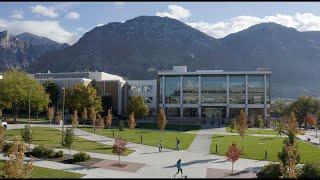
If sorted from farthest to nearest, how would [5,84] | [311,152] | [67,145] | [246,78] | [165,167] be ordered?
[246,78], [5,84], [311,152], [67,145], [165,167]

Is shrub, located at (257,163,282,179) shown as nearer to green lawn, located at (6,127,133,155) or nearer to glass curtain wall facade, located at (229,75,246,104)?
green lawn, located at (6,127,133,155)

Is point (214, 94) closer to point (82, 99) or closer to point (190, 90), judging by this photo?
point (190, 90)

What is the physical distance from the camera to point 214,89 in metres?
129

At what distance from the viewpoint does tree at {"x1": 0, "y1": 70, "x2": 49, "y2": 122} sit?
90500 mm

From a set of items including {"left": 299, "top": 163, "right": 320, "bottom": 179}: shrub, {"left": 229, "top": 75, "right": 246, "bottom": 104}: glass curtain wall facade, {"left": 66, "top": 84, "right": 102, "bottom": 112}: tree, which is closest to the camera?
{"left": 299, "top": 163, "right": 320, "bottom": 179}: shrub

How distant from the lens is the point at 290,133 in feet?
159

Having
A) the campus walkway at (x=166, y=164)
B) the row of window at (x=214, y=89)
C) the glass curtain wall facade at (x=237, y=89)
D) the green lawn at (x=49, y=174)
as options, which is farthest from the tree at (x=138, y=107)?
the green lawn at (x=49, y=174)

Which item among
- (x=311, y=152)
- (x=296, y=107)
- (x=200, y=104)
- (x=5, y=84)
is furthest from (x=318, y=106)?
(x=5, y=84)

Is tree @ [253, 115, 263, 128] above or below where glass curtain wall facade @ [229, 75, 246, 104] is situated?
below

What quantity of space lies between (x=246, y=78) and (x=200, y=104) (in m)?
14.7

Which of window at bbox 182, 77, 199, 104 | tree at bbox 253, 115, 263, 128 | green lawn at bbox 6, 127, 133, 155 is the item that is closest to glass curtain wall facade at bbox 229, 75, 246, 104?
window at bbox 182, 77, 199, 104

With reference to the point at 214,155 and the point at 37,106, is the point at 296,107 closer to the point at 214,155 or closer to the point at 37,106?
the point at 37,106

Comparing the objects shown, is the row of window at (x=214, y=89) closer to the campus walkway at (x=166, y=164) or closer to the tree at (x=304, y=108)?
the tree at (x=304, y=108)

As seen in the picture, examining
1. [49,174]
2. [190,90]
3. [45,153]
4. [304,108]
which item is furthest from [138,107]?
[49,174]
